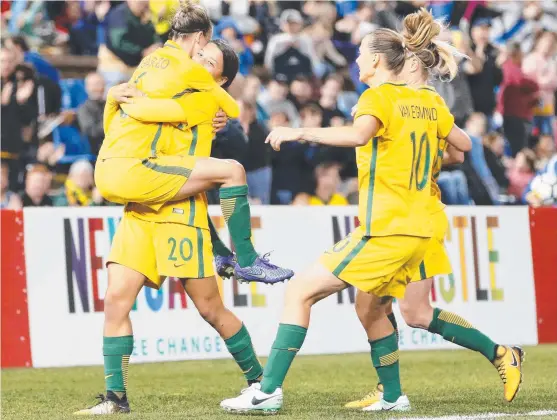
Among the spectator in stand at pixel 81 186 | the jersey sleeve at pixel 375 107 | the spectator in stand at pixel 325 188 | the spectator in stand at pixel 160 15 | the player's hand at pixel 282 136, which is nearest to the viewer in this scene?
the player's hand at pixel 282 136

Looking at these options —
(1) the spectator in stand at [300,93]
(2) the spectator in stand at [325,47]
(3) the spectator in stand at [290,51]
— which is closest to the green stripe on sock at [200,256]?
(1) the spectator in stand at [300,93]

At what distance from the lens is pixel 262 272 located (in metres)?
6.54

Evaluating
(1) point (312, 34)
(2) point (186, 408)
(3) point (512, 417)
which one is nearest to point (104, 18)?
(1) point (312, 34)

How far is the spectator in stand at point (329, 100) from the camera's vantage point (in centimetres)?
1488

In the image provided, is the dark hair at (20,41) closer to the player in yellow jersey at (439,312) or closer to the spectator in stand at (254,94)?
the spectator in stand at (254,94)

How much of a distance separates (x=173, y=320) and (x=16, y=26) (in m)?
5.78

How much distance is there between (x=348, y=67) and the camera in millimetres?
16266

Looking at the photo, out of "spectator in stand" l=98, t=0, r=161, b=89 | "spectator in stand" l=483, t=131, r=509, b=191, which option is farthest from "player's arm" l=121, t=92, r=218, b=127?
"spectator in stand" l=483, t=131, r=509, b=191

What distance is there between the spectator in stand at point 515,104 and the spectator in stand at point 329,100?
277 centimetres

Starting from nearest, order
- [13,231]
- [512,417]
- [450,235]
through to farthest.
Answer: [512,417]
[13,231]
[450,235]

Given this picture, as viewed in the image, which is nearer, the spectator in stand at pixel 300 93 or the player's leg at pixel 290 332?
the player's leg at pixel 290 332

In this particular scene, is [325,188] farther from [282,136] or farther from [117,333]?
[282,136]

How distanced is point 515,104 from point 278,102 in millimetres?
4022

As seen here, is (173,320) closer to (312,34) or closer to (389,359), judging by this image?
(389,359)
